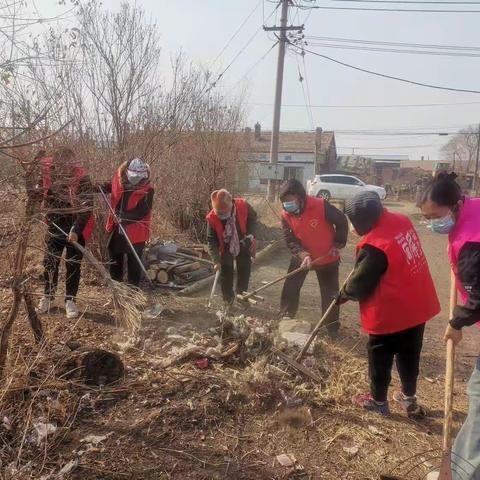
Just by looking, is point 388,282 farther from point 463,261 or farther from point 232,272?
point 232,272

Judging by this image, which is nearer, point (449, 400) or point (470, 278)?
point (470, 278)

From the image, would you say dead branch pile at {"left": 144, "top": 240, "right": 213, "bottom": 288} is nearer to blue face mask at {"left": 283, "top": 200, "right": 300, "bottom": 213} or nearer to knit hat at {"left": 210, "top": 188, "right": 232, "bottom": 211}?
knit hat at {"left": 210, "top": 188, "right": 232, "bottom": 211}

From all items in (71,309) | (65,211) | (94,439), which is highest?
(65,211)

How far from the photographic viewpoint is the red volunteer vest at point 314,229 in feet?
15.3

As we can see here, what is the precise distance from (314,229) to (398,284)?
1721 mm

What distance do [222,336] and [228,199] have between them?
1.52m

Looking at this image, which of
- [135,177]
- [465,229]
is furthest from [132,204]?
[465,229]

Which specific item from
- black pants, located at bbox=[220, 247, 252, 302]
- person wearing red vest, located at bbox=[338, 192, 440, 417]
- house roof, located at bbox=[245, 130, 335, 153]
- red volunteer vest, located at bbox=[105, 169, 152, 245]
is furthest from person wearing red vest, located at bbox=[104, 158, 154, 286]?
house roof, located at bbox=[245, 130, 335, 153]

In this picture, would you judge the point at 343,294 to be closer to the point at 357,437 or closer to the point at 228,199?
the point at 357,437

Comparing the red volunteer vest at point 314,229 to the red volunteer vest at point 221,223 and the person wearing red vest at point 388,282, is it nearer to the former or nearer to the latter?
the red volunteer vest at point 221,223

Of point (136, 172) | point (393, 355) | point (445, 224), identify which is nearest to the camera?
point (445, 224)

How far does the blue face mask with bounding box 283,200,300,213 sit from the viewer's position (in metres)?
4.63

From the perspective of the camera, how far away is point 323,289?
496 cm

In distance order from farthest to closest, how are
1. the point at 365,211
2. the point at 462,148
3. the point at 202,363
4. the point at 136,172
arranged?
1. the point at 462,148
2. the point at 136,172
3. the point at 202,363
4. the point at 365,211
